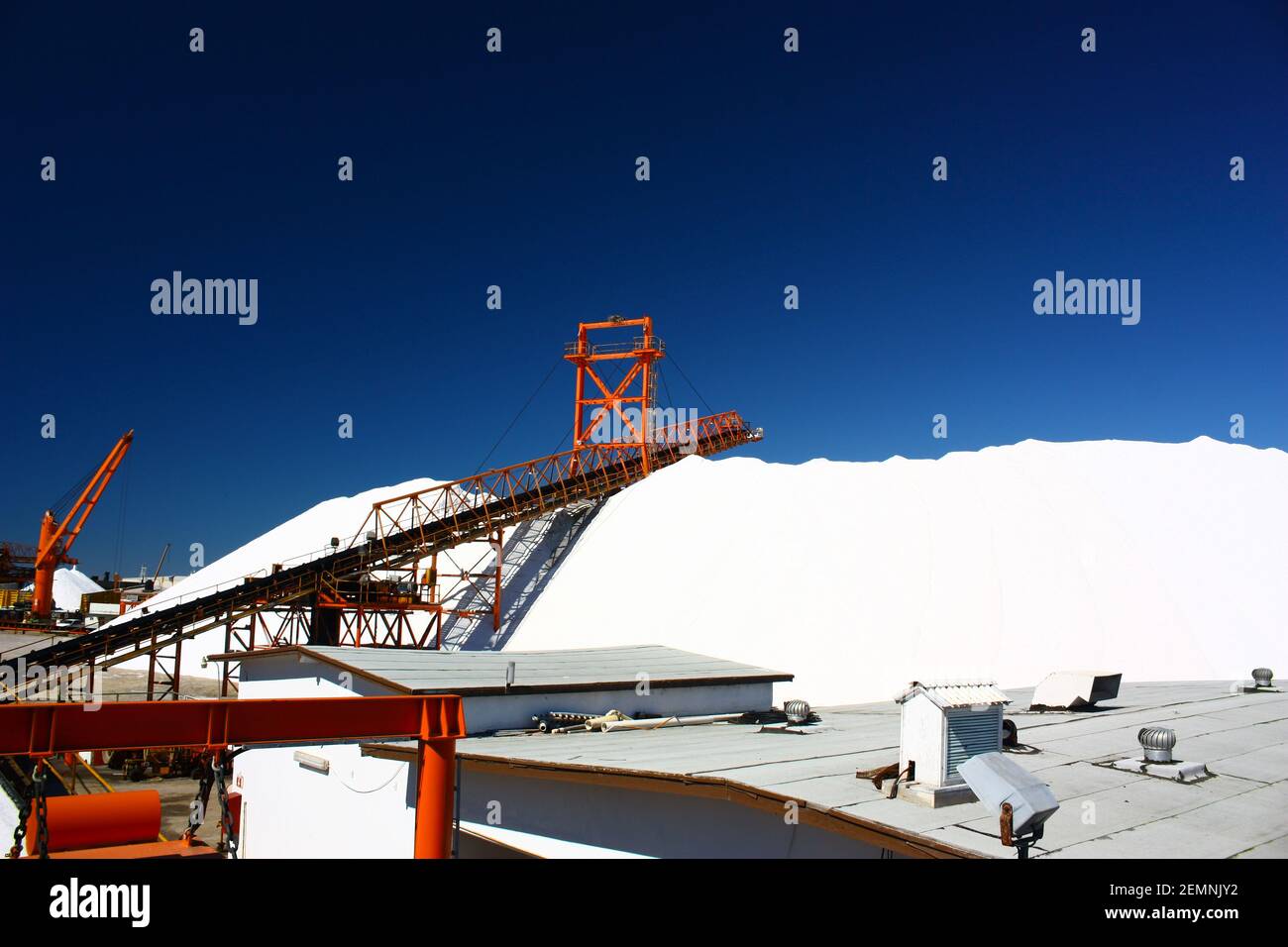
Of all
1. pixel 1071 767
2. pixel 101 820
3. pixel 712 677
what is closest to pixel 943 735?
pixel 1071 767

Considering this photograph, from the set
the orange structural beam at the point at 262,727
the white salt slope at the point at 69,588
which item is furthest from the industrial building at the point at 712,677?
the white salt slope at the point at 69,588

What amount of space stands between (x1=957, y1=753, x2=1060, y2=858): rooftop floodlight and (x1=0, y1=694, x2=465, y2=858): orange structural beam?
5.08m

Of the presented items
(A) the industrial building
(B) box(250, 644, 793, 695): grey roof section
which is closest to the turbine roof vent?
(A) the industrial building

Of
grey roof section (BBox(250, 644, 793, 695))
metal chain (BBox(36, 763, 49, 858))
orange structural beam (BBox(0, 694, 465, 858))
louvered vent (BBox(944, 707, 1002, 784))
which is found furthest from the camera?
grey roof section (BBox(250, 644, 793, 695))

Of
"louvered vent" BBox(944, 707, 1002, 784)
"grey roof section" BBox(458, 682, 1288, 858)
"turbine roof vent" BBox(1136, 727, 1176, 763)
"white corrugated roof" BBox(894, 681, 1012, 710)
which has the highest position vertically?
"white corrugated roof" BBox(894, 681, 1012, 710)

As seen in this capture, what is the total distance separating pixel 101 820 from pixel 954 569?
2302 cm

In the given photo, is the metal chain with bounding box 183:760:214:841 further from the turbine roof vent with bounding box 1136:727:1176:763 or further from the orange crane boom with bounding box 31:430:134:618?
the orange crane boom with bounding box 31:430:134:618

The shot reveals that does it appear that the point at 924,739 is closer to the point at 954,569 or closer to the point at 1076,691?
the point at 1076,691

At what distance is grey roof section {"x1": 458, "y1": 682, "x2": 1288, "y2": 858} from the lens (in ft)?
25.2

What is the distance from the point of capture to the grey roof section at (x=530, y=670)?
1569cm

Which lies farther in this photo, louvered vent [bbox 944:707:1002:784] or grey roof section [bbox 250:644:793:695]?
Result: grey roof section [bbox 250:644:793:695]

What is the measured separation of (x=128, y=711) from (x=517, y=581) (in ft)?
91.9
